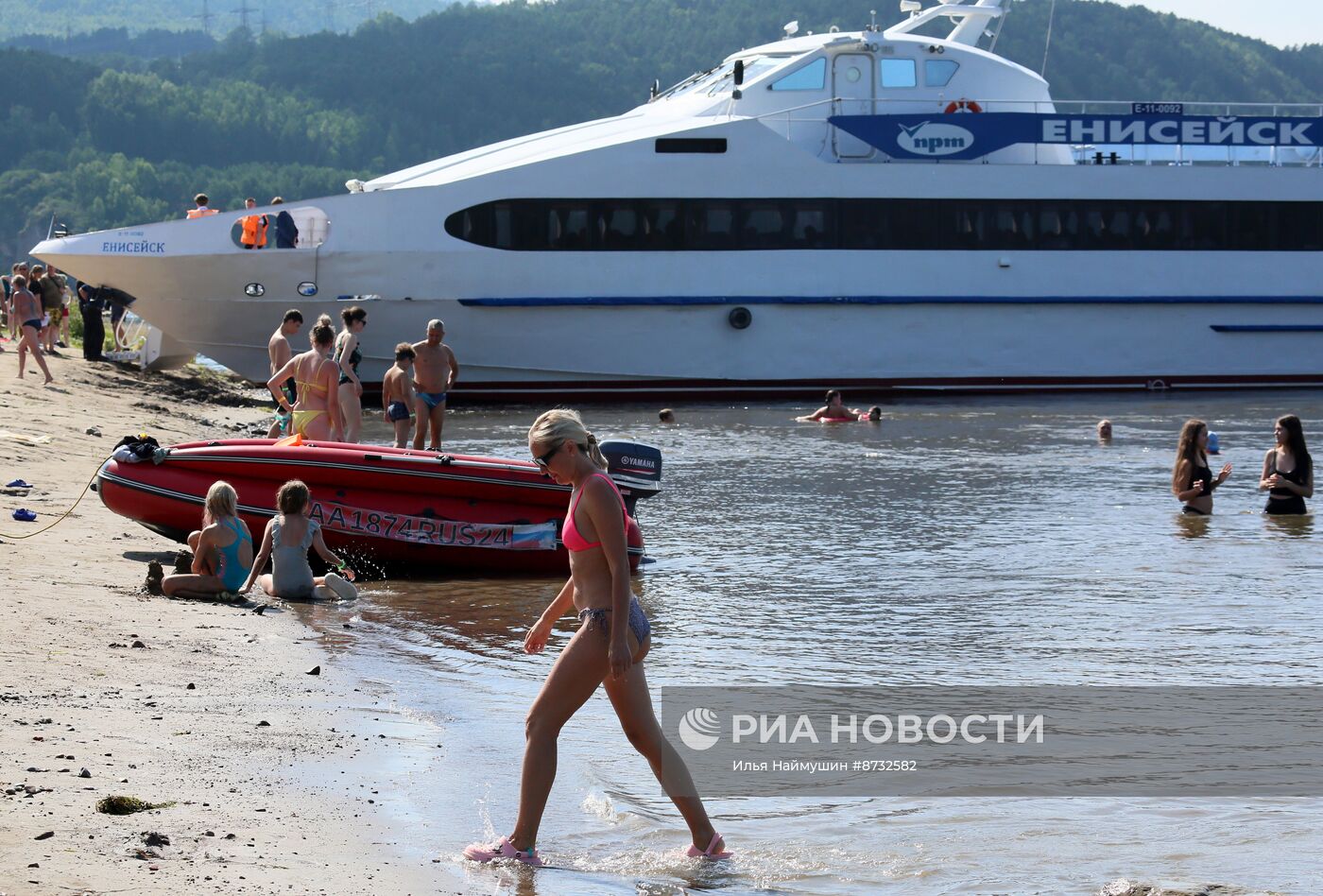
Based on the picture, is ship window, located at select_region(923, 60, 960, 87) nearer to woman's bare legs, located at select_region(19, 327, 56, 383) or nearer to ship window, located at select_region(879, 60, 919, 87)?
ship window, located at select_region(879, 60, 919, 87)

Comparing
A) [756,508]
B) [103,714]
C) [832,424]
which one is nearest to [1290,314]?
[832,424]

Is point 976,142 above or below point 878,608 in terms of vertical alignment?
above

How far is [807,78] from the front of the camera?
24375 millimetres

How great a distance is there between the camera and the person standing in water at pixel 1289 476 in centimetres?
1291

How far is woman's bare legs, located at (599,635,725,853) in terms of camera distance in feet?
16.0

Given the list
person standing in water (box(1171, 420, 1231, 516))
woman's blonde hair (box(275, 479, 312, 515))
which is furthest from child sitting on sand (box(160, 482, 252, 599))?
person standing in water (box(1171, 420, 1231, 516))

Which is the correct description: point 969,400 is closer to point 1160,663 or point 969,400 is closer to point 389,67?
point 1160,663

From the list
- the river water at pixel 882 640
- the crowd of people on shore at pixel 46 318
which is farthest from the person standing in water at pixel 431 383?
the crowd of people on shore at pixel 46 318

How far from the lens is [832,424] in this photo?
70.5 feet

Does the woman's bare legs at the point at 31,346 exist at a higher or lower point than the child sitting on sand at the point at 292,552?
higher

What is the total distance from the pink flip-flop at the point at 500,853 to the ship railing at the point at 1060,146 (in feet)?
64.6

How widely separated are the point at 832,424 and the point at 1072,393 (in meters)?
5.85

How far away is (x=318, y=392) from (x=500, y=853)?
7.69 meters

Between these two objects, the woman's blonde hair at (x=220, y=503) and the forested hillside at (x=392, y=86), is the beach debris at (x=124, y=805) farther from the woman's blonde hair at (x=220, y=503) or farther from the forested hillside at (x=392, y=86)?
the forested hillside at (x=392, y=86)
